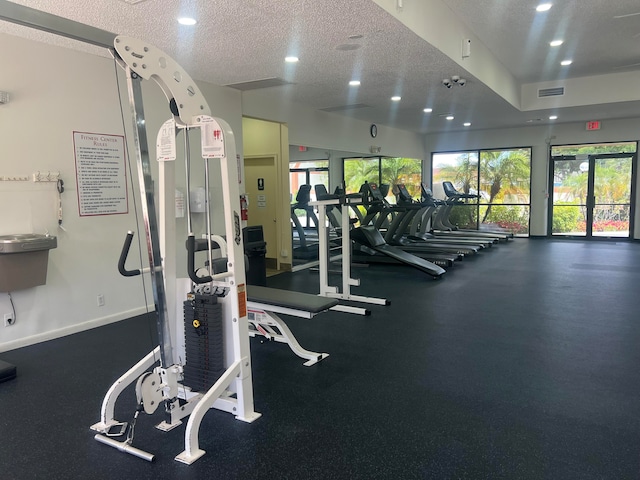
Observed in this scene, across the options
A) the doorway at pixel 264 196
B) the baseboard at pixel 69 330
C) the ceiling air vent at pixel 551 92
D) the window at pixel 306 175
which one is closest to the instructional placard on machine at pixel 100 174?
the baseboard at pixel 69 330

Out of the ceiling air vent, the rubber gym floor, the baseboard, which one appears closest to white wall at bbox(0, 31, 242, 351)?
the baseboard

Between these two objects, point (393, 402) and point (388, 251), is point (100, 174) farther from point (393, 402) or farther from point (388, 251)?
point (388, 251)

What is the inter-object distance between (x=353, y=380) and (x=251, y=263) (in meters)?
2.91

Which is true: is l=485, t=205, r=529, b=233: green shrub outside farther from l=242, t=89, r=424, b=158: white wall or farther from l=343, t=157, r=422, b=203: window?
l=242, t=89, r=424, b=158: white wall

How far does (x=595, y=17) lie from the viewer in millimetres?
5309

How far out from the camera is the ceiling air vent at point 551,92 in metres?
8.46

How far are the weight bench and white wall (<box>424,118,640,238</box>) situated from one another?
9442mm

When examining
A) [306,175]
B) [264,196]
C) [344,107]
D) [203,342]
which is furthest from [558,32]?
[203,342]

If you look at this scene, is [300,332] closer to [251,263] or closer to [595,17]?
[251,263]

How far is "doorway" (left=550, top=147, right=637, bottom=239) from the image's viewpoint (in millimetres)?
10570

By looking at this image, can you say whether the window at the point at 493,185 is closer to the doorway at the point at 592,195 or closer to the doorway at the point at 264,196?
the doorway at the point at 592,195

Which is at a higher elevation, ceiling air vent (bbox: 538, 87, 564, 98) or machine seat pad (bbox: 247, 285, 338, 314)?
ceiling air vent (bbox: 538, 87, 564, 98)

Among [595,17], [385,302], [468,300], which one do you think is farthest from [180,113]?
[595,17]

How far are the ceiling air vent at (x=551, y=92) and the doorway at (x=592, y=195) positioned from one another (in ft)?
9.97
